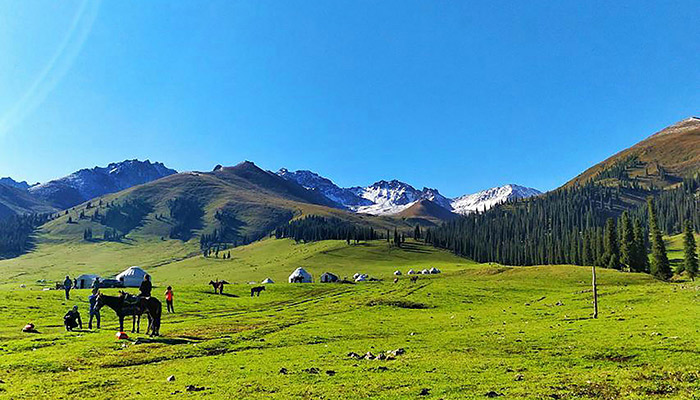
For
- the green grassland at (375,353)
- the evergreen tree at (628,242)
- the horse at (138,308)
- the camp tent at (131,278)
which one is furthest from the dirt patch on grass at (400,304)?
the evergreen tree at (628,242)

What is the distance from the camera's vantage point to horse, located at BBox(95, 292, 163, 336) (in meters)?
34.4

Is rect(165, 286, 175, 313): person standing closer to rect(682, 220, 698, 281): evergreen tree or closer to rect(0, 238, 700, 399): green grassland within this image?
rect(0, 238, 700, 399): green grassland

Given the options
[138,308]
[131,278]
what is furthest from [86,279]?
[138,308]

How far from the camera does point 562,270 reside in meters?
110

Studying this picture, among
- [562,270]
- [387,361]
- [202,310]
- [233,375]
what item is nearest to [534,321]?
[387,361]

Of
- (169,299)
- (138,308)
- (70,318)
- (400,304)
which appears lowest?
(400,304)

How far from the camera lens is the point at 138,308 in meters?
36.2

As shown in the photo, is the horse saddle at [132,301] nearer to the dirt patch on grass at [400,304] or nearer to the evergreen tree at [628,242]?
the dirt patch on grass at [400,304]

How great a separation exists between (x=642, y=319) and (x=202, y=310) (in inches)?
2041

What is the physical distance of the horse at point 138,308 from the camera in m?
34.4

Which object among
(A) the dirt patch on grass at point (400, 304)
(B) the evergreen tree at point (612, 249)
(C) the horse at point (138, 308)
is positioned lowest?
(A) the dirt patch on grass at point (400, 304)

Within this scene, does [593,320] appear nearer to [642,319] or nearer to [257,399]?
[642,319]

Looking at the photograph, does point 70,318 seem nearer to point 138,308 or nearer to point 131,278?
point 138,308

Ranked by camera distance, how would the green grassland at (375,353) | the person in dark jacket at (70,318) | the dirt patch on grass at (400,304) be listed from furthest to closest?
the dirt patch on grass at (400,304) < the person in dark jacket at (70,318) < the green grassland at (375,353)
